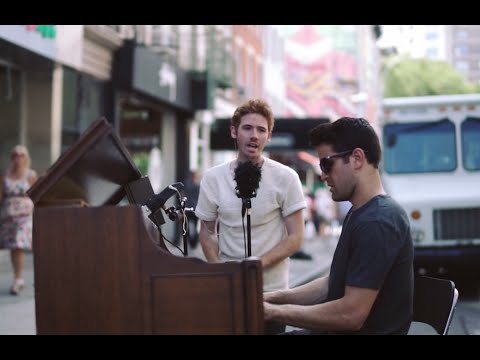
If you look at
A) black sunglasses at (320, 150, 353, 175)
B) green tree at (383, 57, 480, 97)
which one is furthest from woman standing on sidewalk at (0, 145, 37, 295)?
green tree at (383, 57, 480, 97)

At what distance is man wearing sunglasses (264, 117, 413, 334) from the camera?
2744 millimetres

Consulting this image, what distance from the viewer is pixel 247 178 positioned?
3.82 m

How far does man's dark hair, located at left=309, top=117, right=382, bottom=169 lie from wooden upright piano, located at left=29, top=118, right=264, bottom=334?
680 millimetres

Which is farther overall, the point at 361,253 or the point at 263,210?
the point at 263,210

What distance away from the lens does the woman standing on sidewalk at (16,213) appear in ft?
31.4

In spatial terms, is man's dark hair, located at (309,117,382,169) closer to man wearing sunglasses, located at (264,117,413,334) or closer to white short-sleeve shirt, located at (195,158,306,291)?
man wearing sunglasses, located at (264,117,413,334)

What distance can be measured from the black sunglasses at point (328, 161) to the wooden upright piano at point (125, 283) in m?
0.63

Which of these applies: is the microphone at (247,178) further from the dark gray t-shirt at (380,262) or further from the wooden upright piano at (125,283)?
the wooden upright piano at (125,283)

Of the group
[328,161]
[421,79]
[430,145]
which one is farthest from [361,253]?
[421,79]

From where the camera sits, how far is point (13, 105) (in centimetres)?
1459

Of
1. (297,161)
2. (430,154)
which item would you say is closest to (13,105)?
(430,154)

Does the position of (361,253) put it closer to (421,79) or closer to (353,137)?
(353,137)

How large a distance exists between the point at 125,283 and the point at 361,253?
0.85 meters
